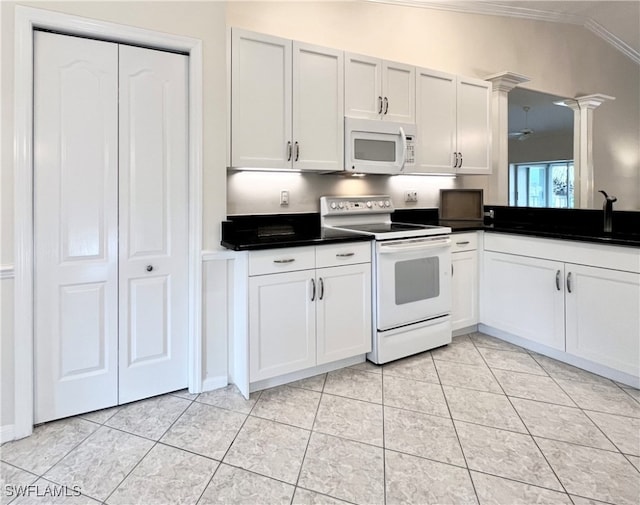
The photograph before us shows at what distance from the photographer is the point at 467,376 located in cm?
272

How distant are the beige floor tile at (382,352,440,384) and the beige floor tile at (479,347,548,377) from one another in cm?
44

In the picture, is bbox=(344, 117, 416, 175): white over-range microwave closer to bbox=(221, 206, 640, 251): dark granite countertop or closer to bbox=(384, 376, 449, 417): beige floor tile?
bbox=(221, 206, 640, 251): dark granite countertop

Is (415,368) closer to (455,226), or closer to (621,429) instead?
(621,429)

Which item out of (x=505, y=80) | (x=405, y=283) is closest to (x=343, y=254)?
(x=405, y=283)

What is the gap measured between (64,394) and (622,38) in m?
6.97

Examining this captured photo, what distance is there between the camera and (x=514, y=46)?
14.6ft

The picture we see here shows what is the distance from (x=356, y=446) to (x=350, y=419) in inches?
9.7

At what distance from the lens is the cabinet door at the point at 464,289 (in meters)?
3.37

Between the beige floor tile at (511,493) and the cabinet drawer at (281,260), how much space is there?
4.67 ft

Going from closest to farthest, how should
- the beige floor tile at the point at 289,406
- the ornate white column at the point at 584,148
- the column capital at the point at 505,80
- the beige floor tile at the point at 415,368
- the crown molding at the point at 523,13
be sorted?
the beige floor tile at the point at 289,406 → the beige floor tile at the point at 415,368 → the crown molding at the point at 523,13 → the column capital at the point at 505,80 → the ornate white column at the point at 584,148

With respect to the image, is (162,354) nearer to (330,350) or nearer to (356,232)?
(330,350)

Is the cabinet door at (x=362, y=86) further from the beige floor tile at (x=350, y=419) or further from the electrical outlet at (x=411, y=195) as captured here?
the beige floor tile at (x=350, y=419)

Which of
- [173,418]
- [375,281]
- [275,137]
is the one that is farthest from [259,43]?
[173,418]

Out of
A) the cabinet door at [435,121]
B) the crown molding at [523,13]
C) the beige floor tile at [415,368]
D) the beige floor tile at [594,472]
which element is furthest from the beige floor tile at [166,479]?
the crown molding at [523,13]
